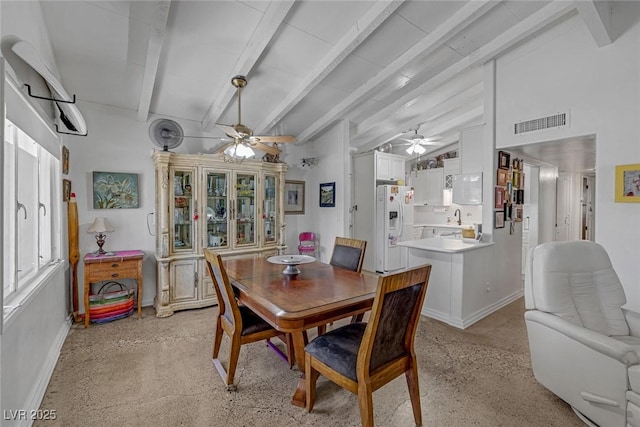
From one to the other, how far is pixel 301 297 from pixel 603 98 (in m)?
3.33

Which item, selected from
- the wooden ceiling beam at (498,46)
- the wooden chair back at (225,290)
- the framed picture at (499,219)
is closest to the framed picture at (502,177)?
the framed picture at (499,219)

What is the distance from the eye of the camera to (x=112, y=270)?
3287 millimetres

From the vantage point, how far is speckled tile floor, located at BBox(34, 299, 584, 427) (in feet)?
6.00

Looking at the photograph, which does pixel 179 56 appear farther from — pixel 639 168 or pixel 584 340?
pixel 639 168

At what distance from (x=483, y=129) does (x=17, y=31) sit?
4.22m

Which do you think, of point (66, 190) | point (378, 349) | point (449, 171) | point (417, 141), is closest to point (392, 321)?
point (378, 349)

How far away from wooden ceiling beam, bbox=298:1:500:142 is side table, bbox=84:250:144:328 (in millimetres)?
3165

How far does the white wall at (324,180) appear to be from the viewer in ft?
15.6

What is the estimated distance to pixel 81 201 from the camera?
339 cm

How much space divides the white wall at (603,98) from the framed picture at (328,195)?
2.70 metres

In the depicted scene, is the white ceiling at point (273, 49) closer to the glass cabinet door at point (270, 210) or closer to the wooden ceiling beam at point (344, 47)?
the wooden ceiling beam at point (344, 47)

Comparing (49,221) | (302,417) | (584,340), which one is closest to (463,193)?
(584,340)

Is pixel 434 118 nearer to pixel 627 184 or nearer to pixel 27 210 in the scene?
pixel 627 184

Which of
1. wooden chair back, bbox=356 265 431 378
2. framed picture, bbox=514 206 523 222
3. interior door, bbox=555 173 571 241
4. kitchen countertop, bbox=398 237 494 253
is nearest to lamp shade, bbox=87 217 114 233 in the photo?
wooden chair back, bbox=356 265 431 378
